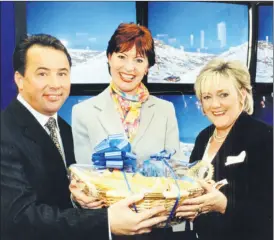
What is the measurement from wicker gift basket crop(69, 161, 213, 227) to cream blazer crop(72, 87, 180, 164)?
118mm

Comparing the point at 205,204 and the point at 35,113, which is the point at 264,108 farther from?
the point at 35,113

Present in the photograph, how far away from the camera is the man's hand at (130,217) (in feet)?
6.20

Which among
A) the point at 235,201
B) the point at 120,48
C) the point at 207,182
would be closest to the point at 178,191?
the point at 207,182

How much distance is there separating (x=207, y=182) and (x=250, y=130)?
32 cm

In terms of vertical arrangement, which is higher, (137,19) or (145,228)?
(137,19)

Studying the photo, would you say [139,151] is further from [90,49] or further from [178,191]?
[90,49]

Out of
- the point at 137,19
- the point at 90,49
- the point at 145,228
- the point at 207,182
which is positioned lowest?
the point at 145,228

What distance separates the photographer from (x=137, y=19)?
207 centimetres

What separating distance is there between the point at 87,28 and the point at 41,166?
63cm

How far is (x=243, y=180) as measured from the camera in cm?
213

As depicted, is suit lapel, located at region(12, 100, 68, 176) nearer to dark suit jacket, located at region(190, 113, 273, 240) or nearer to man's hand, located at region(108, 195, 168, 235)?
man's hand, located at region(108, 195, 168, 235)

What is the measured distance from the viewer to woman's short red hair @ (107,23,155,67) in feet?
6.70

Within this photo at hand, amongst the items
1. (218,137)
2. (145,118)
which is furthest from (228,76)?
(145,118)

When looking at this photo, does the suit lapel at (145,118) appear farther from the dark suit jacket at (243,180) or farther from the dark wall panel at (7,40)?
the dark wall panel at (7,40)
